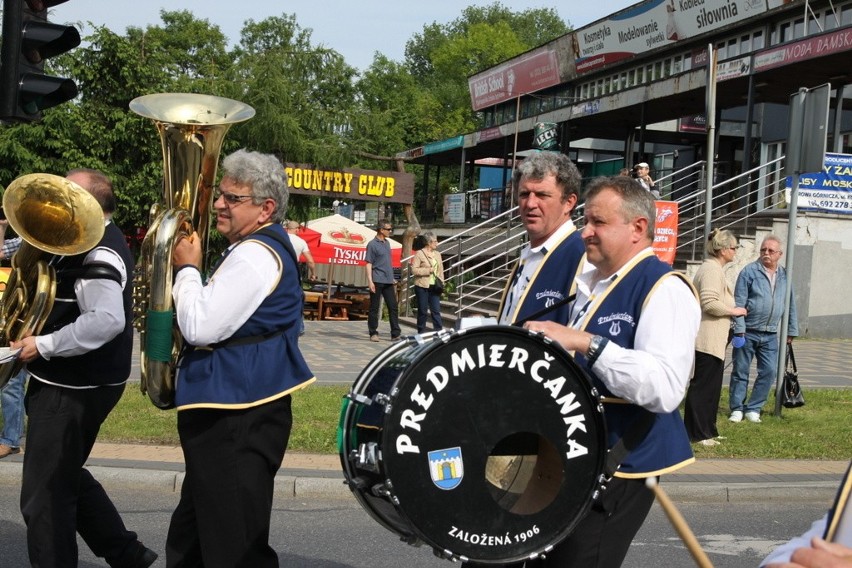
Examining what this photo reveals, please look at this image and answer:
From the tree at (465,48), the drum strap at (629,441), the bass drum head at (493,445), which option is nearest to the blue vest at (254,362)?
the bass drum head at (493,445)

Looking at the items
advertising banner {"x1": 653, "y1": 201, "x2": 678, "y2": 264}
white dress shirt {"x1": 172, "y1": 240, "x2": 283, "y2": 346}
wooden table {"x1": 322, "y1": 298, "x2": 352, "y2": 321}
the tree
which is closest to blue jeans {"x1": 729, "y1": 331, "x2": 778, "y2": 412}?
advertising banner {"x1": 653, "y1": 201, "x2": 678, "y2": 264}

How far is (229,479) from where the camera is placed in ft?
12.2

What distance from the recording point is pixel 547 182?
399cm

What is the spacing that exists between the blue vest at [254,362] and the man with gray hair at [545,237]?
0.84m

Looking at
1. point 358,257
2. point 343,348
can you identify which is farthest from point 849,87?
point 343,348

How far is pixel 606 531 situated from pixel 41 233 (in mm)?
2719

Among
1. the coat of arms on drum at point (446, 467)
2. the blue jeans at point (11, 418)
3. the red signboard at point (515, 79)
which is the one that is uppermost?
the red signboard at point (515, 79)

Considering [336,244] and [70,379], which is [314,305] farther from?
[70,379]

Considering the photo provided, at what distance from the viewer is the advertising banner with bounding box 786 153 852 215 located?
13.7 meters

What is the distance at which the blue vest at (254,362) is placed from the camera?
3.66m

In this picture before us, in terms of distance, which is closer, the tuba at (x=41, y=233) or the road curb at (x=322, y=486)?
the tuba at (x=41, y=233)

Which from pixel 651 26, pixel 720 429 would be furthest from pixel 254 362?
pixel 651 26

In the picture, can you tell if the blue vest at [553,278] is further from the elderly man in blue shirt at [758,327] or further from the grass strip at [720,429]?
the elderly man in blue shirt at [758,327]

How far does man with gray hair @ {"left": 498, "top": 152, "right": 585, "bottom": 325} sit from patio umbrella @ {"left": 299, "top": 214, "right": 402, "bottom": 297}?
55.9 feet
